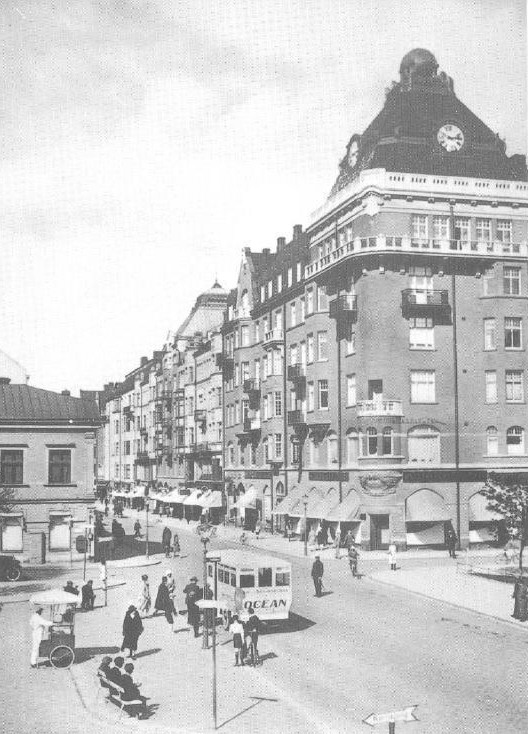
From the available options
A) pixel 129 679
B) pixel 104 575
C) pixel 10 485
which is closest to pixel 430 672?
pixel 129 679

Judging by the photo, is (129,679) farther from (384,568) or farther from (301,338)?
(301,338)

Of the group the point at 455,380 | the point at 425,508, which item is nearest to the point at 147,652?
the point at 425,508

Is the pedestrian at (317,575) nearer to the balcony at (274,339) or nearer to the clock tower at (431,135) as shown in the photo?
the clock tower at (431,135)

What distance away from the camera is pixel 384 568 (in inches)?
1796

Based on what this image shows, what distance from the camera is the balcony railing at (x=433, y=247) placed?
5459 cm

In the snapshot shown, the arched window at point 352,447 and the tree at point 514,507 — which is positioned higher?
the arched window at point 352,447

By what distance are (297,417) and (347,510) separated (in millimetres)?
11277

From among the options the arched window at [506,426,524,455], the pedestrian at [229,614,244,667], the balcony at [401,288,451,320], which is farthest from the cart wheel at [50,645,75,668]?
the arched window at [506,426,524,455]

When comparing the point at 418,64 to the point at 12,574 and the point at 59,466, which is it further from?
the point at 12,574

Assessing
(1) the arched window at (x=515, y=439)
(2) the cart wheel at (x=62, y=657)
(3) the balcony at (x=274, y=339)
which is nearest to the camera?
(2) the cart wheel at (x=62, y=657)

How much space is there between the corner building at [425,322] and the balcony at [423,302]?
7 cm

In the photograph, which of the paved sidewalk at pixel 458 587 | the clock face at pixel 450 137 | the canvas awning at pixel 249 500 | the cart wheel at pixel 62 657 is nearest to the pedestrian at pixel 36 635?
the cart wheel at pixel 62 657

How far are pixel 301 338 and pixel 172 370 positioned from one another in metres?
45.9

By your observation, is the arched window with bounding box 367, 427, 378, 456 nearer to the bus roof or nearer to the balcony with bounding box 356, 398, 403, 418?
the balcony with bounding box 356, 398, 403, 418
